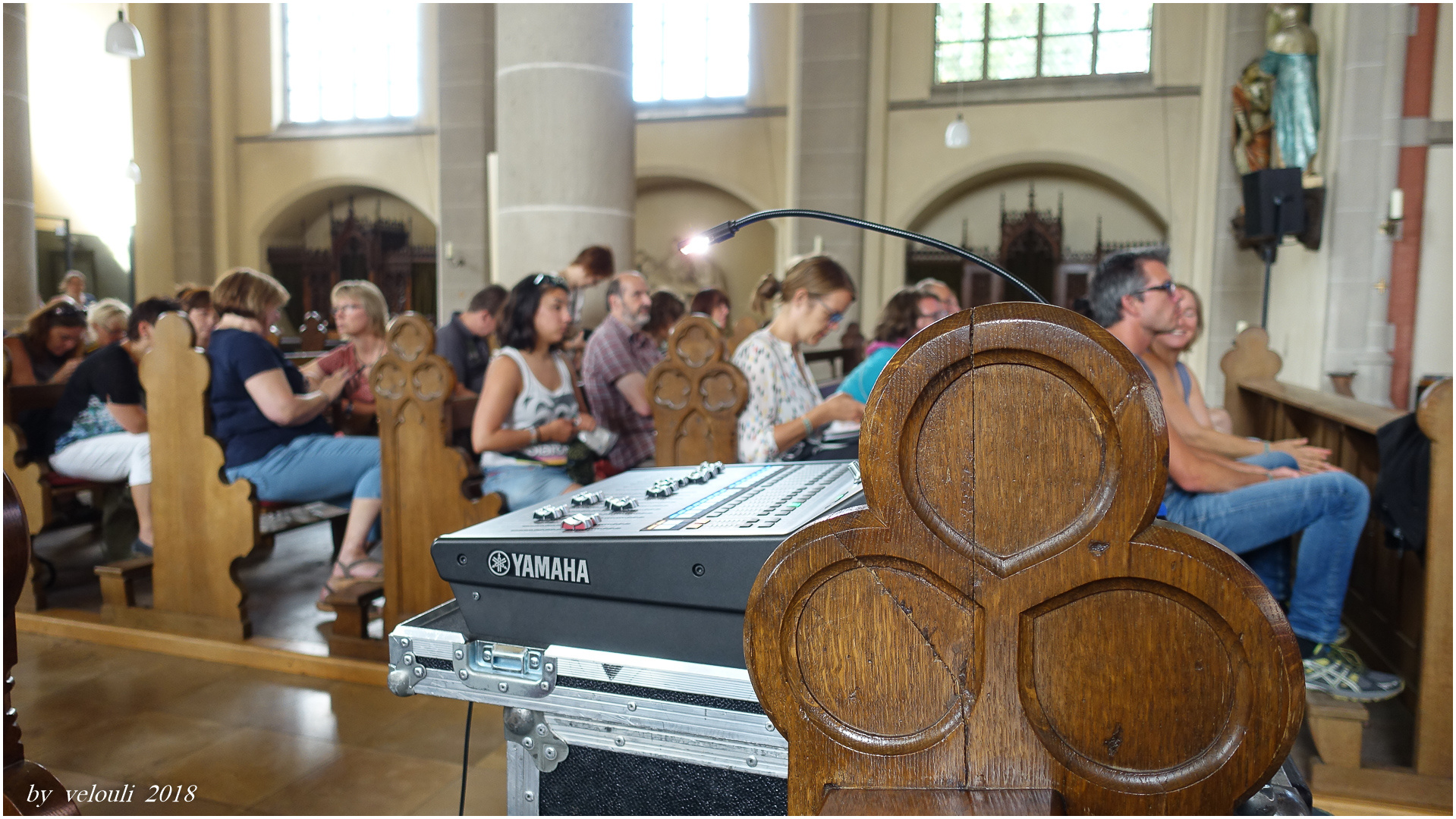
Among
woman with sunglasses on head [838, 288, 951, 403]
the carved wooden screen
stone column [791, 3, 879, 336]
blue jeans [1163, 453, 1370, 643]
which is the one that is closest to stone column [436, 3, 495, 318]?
stone column [791, 3, 879, 336]

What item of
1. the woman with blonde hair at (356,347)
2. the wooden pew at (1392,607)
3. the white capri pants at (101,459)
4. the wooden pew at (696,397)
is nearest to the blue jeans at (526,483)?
the wooden pew at (696,397)

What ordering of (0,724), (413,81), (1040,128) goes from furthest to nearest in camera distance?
(413,81)
(1040,128)
(0,724)

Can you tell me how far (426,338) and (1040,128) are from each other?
32.4 feet

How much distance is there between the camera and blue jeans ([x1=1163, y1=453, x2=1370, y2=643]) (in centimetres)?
228

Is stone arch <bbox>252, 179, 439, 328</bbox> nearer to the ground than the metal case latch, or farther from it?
farther from it

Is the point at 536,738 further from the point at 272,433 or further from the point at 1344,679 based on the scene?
the point at 272,433

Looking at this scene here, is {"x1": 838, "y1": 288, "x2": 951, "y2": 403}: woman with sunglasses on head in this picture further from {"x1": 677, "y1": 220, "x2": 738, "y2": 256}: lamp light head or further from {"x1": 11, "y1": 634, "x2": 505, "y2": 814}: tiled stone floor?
{"x1": 677, "y1": 220, "x2": 738, "y2": 256}: lamp light head

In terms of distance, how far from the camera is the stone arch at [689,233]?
43.5 ft

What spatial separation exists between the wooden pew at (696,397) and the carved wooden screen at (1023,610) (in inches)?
→ 91.9

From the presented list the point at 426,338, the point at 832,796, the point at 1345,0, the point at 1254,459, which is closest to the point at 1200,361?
the point at 1345,0

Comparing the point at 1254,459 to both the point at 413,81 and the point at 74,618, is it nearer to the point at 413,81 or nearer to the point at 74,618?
the point at 74,618

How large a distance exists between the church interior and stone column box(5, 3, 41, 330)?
0.04m

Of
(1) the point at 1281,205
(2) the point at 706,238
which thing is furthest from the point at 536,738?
(1) the point at 1281,205

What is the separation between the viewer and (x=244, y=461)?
3270mm
